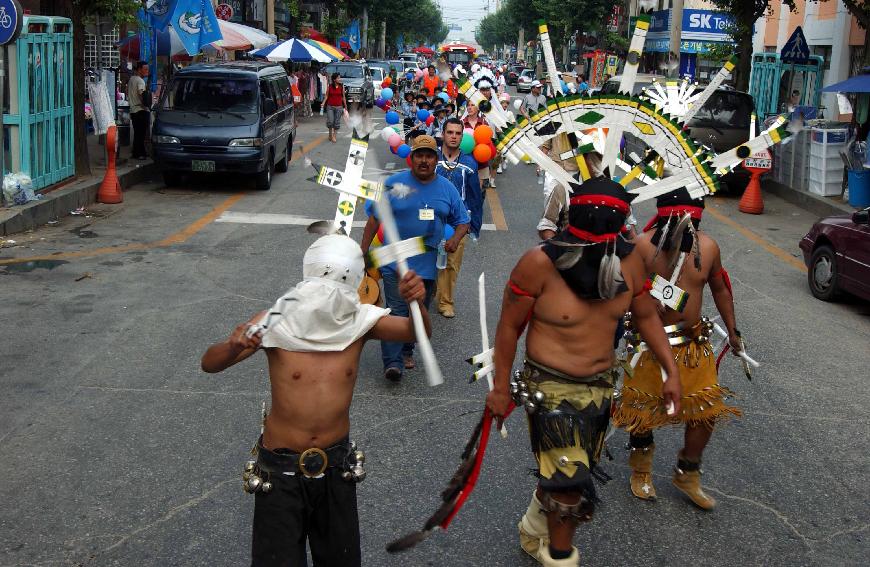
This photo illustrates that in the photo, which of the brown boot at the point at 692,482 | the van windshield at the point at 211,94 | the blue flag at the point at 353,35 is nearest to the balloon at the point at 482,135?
the brown boot at the point at 692,482

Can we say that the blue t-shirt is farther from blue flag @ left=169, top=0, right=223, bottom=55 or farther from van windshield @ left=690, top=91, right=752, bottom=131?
blue flag @ left=169, top=0, right=223, bottom=55

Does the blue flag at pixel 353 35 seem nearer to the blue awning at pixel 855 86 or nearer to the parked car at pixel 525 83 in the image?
the parked car at pixel 525 83

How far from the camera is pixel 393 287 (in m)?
7.07

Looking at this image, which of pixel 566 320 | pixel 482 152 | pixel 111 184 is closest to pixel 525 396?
pixel 566 320

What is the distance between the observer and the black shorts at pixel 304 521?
356 centimetres

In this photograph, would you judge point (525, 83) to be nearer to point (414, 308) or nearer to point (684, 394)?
point (684, 394)

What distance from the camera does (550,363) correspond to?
162 inches

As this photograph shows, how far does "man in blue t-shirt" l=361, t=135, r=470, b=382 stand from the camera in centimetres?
677

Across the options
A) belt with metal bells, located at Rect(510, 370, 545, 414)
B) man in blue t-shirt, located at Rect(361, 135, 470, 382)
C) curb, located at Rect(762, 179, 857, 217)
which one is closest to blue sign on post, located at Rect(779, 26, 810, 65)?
curb, located at Rect(762, 179, 857, 217)

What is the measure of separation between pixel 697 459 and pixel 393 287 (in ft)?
8.78

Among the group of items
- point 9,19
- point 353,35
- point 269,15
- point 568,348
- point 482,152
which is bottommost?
point 568,348

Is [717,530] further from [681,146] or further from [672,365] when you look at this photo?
[681,146]

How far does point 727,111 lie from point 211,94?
9.57 m

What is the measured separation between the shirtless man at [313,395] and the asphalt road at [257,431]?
1027 millimetres
